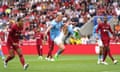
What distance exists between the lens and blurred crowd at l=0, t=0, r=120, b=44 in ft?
136

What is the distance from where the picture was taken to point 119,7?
41906 mm

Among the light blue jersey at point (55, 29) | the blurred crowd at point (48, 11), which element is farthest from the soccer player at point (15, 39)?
the blurred crowd at point (48, 11)

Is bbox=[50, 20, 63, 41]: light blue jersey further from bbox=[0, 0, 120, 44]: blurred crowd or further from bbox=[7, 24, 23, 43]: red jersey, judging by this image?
bbox=[0, 0, 120, 44]: blurred crowd

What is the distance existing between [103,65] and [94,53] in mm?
12634

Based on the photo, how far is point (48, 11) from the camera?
44.0 meters

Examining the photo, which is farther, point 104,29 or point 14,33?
point 104,29

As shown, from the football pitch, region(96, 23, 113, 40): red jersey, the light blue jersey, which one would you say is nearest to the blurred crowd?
the light blue jersey

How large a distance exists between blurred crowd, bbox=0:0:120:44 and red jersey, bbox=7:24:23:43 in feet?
57.8

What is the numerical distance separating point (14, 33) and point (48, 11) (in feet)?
75.4

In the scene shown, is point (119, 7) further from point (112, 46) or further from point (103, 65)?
point (103, 65)

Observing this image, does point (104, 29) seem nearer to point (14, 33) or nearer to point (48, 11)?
point (14, 33)

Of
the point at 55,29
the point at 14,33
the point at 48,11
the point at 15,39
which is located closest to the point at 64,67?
the point at 15,39

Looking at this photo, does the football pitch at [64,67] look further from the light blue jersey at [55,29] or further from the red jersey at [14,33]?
the light blue jersey at [55,29]

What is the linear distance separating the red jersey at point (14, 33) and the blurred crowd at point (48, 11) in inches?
693
